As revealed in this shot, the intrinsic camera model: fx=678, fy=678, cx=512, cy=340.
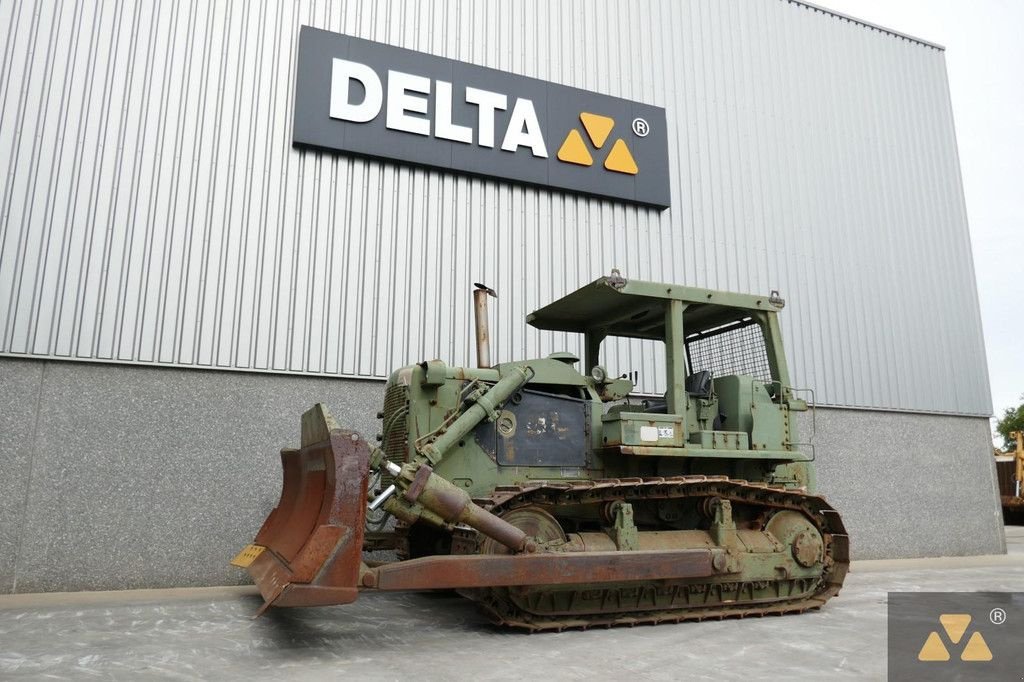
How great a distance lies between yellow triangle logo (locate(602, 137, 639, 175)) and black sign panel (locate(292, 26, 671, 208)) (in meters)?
0.02

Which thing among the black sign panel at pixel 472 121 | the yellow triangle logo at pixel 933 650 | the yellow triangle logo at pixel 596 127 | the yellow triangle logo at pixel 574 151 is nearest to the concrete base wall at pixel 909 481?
the black sign panel at pixel 472 121

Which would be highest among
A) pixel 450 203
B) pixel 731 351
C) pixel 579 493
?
pixel 450 203

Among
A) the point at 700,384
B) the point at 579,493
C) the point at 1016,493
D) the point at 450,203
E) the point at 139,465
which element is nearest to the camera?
the point at 579,493

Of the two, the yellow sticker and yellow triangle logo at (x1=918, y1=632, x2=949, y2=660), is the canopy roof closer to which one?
yellow triangle logo at (x1=918, y1=632, x2=949, y2=660)

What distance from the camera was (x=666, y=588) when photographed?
5.71 meters

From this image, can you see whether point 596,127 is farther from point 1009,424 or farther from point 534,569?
point 1009,424

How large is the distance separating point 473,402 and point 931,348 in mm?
10348

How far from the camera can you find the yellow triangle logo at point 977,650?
4609 mm

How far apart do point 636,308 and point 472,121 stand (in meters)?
4.36

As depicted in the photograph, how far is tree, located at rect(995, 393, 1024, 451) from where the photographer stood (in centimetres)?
4262

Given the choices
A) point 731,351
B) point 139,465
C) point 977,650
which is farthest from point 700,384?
point 139,465

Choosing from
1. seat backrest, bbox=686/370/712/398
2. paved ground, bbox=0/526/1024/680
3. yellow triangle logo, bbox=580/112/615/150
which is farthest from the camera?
yellow triangle logo, bbox=580/112/615/150

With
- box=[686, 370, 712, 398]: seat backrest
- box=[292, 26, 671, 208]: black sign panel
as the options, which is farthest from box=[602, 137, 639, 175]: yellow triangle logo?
box=[686, 370, 712, 398]: seat backrest

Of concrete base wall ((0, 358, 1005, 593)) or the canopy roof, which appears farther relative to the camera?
concrete base wall ((0, 358, 1005, 593))
